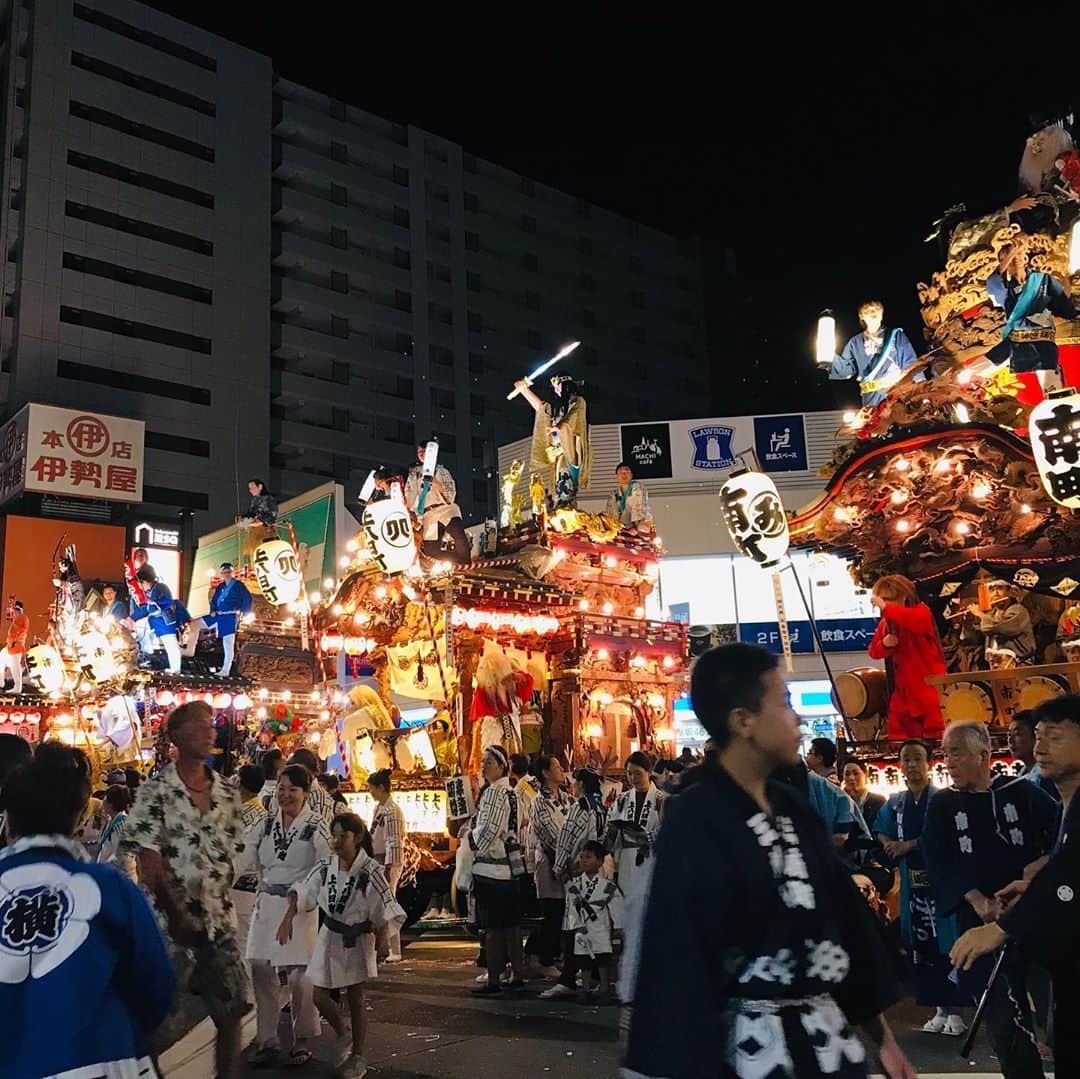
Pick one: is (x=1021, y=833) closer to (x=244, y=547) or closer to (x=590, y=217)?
(x=244, y=547)

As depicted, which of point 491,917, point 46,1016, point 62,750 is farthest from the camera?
point 491,917

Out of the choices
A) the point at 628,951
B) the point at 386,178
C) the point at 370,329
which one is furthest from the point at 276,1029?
the point at 386,178

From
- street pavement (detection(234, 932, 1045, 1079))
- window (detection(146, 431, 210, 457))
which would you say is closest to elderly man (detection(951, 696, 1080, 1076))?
street pavement (detection(234, 932, 1045, 1079))

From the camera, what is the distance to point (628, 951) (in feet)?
8.35

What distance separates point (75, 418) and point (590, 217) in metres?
30.4

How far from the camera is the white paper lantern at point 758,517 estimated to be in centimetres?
1345

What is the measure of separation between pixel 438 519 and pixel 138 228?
1350 inches

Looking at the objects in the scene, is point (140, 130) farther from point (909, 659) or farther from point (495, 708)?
point (909, 659)

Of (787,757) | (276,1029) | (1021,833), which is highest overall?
(787,757)

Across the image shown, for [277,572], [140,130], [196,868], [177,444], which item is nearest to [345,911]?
[196,868]

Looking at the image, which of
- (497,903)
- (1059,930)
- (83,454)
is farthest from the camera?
(83,454)

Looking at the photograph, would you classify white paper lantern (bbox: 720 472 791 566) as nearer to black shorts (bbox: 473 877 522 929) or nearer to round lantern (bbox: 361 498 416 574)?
round lantern (bbox: 361 498 416 574)

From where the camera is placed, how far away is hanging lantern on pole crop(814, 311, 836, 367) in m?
14.1

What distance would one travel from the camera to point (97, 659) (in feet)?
60.5
